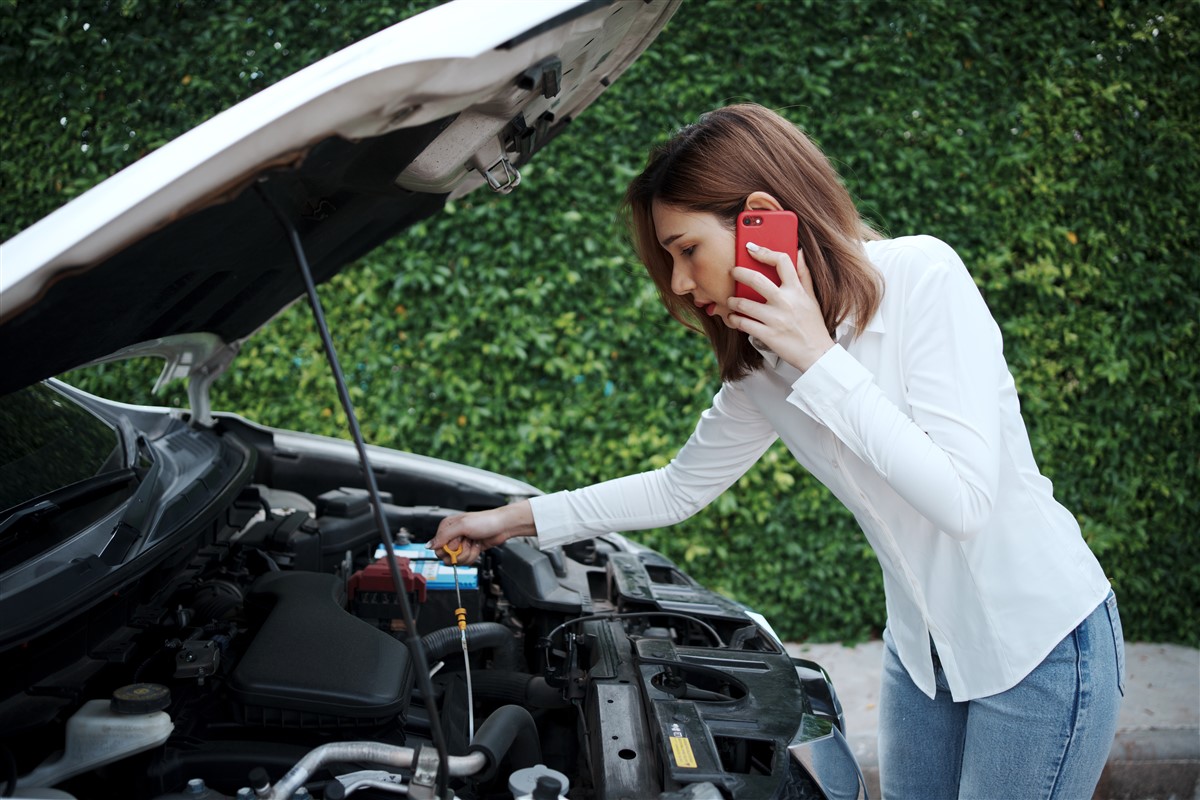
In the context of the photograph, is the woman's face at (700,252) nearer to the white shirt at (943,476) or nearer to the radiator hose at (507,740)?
the white shirt at (943,476)

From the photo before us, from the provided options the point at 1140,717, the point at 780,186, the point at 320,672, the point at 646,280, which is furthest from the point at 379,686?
the point at 1140,717

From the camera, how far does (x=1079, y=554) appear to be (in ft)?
4.82

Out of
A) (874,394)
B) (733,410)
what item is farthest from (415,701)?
(874,394)

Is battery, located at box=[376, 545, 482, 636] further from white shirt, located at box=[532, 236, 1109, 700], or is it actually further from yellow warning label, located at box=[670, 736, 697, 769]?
white shirt, located at box=[532, 236, 1109, 700]

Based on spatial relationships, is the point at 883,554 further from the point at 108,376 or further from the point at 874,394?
the point at 108,376

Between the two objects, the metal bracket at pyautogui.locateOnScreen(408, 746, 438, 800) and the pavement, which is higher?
the metal bracket at pyautogui.locateOnScreen(408, 746, 438, 800)

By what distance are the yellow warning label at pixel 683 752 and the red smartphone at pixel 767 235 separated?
30.1 inches

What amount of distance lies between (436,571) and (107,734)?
878 mm

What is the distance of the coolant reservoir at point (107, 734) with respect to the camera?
1307mm

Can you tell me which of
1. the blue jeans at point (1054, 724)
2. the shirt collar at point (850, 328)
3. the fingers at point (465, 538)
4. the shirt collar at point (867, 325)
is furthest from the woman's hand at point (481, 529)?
the blue jeans at point (1054, 724)

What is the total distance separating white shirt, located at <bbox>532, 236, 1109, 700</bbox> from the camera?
1.27m

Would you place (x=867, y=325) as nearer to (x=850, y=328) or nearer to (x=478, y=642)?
(x=850, y=328)

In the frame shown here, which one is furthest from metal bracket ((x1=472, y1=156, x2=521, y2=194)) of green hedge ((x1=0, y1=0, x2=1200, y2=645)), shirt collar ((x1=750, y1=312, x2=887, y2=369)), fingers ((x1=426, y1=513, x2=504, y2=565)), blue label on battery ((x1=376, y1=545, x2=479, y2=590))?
green hedge ((x1=0, y1=0, x2=1200, y2=645))

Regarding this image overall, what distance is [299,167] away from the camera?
110 centimetres
